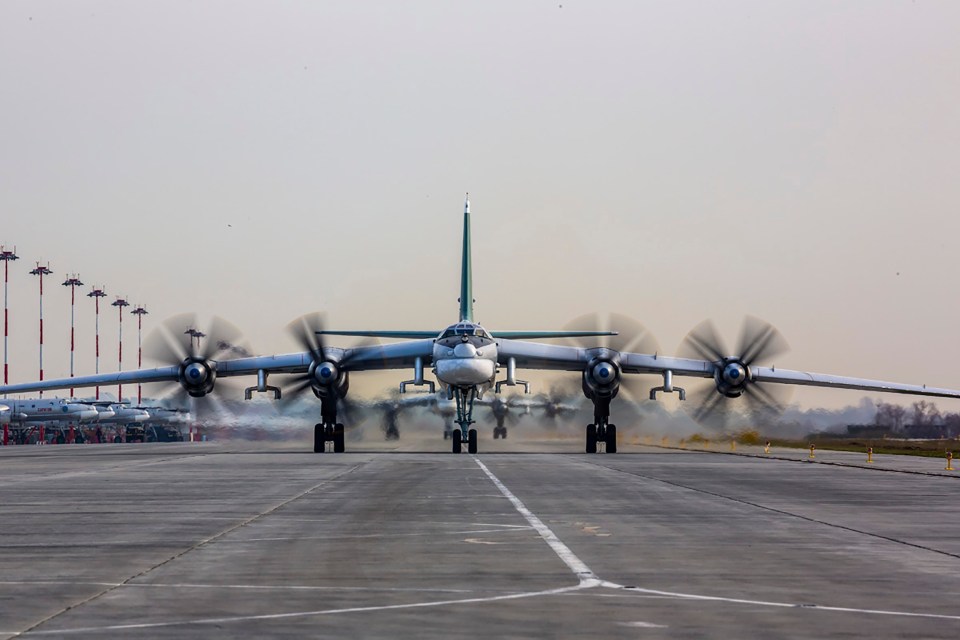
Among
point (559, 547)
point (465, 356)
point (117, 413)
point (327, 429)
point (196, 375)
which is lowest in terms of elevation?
point (117, 413)

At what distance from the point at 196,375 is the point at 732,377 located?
18537 mm

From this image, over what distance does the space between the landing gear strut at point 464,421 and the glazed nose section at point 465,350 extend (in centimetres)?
Result: 172

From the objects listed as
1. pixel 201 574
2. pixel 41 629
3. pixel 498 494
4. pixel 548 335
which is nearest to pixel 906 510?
pixel 498 494

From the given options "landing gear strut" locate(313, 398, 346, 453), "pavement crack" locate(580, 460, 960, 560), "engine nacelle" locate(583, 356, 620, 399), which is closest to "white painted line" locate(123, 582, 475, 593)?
"pavement crack" locate(580, 460, 960, 560)

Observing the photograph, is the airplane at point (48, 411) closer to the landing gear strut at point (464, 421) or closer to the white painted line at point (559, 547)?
the landing gear strut at point (464, 421)

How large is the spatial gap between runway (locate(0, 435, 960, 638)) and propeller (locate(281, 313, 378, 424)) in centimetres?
2109

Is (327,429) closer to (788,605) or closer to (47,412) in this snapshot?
→ (788,605)

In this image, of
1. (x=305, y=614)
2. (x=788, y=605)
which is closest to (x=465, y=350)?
(x=788, y=605)

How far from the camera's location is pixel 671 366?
45688 mm

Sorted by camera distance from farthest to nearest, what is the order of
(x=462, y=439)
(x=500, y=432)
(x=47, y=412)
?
(x=47, y=412) → (x=500, y=432) → (x=462, y=439)

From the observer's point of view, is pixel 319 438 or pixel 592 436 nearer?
pixel 319 438

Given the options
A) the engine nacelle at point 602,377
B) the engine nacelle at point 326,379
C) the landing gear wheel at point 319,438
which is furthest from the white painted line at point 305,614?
the landing gear wheel at point 319,438

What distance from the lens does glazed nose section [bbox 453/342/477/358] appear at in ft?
135

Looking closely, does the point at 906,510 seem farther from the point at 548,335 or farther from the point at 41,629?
the point at 548,335
